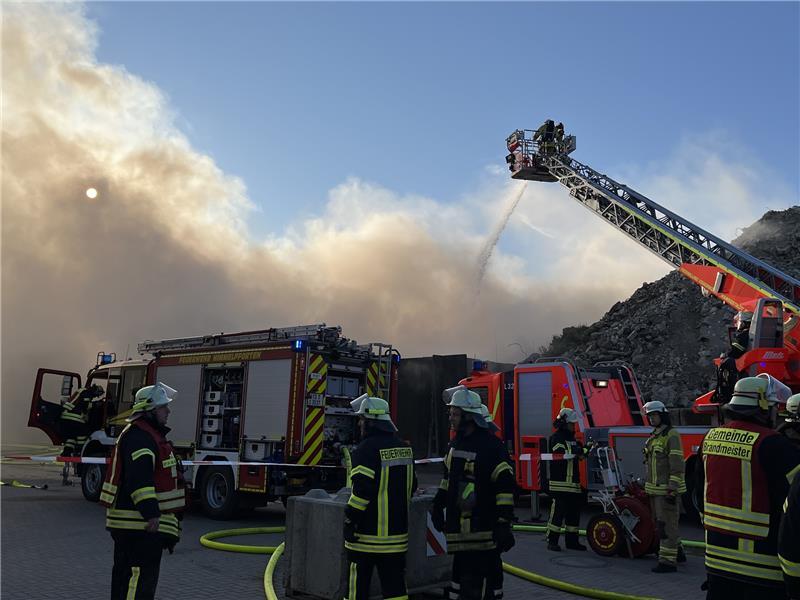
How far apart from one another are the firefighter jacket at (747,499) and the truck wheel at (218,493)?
26.0 feet

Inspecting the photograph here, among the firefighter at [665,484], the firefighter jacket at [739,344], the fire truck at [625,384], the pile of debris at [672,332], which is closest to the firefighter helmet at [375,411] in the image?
the firefighter at [665,484]

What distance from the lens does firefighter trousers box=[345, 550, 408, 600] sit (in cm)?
439

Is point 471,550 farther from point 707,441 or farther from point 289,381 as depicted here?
point 289,381

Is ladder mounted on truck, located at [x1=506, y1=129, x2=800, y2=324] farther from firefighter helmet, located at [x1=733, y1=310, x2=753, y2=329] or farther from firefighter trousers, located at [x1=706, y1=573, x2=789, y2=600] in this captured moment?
firefighter trousers, located at [x1=706, y1=573, x2=789, y2=600]

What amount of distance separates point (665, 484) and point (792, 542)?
15.1ft

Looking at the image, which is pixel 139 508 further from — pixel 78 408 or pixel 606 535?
pixel 78 408

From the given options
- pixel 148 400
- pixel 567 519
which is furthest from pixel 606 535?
pixel 148 400

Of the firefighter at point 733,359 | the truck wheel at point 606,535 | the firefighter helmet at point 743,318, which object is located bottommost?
the truck wheel at point 606,535

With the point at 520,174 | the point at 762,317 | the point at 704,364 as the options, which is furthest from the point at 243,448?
the point at 704,364

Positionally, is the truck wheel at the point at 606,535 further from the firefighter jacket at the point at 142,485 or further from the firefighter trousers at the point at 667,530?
the firefighter jacket at the point at 142,485

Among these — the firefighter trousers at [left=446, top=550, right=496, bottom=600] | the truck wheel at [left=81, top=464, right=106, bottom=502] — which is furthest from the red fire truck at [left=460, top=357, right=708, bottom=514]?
the truck wheel at [left=81, top=464, right=106, bottom=502]

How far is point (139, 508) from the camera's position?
13.7 feet

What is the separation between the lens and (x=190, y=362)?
11570 millimetres

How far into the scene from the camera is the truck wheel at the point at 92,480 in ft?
39.3
